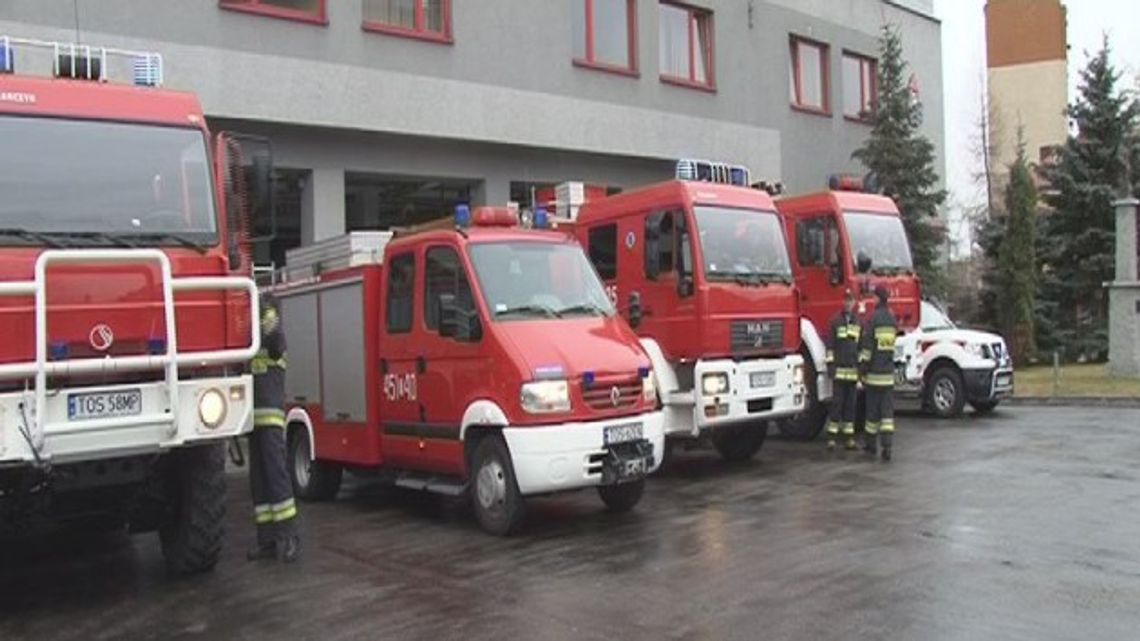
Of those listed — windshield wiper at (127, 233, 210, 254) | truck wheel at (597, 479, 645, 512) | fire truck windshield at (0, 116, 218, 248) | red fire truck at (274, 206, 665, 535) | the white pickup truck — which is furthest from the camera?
the white pickup truck

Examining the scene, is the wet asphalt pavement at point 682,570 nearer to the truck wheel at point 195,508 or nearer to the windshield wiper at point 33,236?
the truck wheel at point 195,508

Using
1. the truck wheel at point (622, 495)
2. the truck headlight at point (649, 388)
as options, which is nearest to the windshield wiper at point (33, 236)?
the truck headlight at point (649, 388)

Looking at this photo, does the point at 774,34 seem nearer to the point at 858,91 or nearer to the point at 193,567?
the point at 858,91

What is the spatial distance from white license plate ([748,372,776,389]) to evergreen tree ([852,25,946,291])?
14.8 metres

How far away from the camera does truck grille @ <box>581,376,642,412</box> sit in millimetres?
8570

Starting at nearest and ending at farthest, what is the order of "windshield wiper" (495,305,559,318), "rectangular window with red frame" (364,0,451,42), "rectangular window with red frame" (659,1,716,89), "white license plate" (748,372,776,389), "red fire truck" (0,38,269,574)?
"red fire truck" (0,38,269,574)
"windshield wiper" (495,305,559,318)
"white license plate" (748,372,776,389)
"rectangular window with red frame" (364,0,451,42)
"rectangular window with red frame" (659,1,716,89)

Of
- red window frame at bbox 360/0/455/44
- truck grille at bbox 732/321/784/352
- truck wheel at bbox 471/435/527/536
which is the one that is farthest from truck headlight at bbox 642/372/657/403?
red window frame at bbox 360/0/455/44

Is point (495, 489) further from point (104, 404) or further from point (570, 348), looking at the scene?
point (104, 404)

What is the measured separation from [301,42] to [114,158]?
937 centimetres

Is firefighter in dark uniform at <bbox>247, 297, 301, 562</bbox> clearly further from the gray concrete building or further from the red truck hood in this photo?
the gray concrete building

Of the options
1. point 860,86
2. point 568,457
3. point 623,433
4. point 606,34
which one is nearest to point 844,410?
point 623,433

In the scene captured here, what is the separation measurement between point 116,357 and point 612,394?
3.82m

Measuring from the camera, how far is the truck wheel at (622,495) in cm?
939

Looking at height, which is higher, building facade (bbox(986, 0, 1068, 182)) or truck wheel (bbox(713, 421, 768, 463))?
building facade (bbox(986, 0, 1068, 182))
